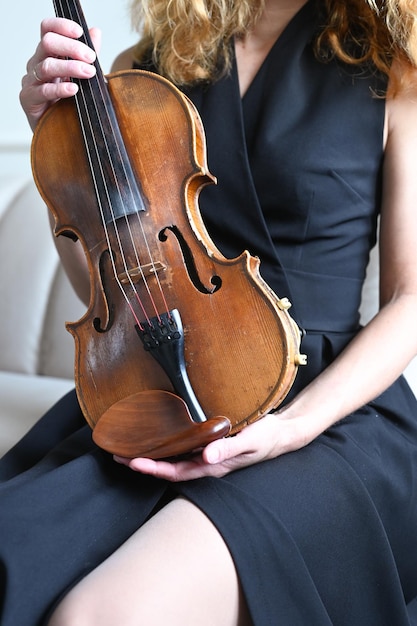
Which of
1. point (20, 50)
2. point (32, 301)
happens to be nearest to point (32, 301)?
point (32, 301)

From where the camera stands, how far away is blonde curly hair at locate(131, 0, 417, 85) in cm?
102

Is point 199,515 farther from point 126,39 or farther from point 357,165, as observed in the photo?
point 126,39

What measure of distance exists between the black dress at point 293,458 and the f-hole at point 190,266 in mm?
185

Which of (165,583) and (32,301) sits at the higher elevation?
(165,583)

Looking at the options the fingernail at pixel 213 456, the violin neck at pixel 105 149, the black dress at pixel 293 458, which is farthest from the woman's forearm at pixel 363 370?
the violin neck at pixel 105 149

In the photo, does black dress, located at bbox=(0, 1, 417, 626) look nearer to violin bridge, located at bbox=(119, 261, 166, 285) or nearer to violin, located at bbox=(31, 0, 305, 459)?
violin, located at bbox=(31, 0, 305, 459)

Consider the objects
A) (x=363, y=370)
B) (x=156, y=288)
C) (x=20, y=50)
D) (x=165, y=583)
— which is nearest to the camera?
(x=165, y=583)

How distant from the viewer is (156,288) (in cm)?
83

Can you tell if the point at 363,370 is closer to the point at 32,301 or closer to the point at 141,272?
the point at 141,272

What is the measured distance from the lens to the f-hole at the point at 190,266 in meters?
0.81

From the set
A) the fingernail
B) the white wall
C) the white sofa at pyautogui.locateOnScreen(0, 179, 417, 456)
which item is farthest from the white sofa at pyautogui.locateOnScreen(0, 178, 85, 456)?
the fingernail

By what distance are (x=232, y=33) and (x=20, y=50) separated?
1029 mm

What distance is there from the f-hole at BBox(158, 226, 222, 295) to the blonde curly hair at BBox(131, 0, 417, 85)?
325mm

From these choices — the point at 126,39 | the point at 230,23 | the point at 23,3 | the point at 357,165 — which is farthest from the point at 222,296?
the point at 23,3
